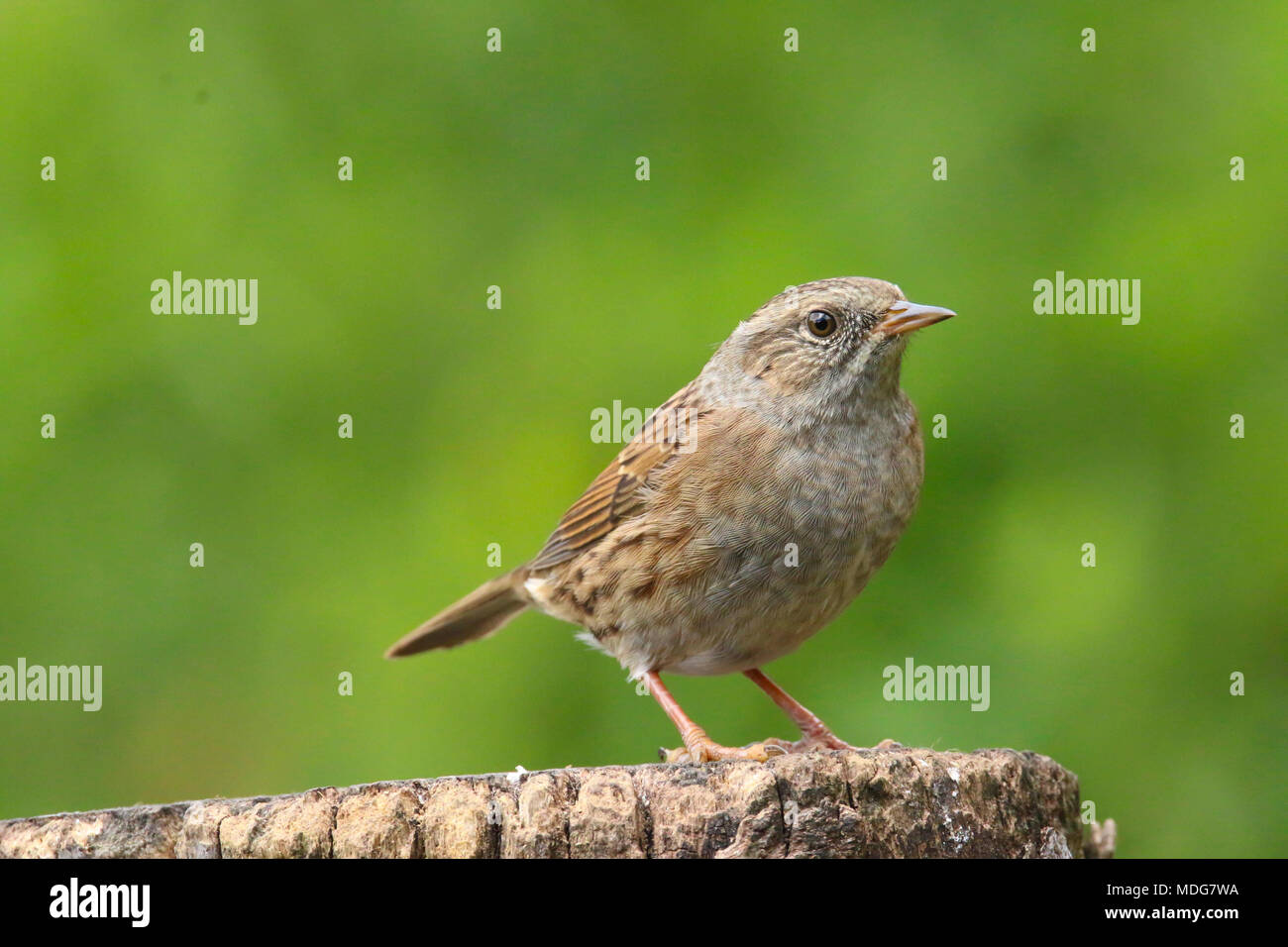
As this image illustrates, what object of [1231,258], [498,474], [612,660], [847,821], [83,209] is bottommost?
[847,821]

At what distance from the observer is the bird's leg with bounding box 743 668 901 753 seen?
5.36 metres

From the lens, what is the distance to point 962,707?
5.36 meters

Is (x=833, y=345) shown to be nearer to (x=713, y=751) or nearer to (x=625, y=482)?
(x=625, y=482)

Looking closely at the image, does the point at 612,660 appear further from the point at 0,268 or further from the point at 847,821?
the point at 0,268

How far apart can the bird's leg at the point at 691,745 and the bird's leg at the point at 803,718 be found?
1.28 ft

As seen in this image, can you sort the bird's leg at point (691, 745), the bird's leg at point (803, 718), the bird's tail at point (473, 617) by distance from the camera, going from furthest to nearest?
1. the bird's tail at point (473, 617)
2. the bird's leg at point (803, 718)
3. the bird's leg at point (691, 745)

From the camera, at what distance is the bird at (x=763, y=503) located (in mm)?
4926

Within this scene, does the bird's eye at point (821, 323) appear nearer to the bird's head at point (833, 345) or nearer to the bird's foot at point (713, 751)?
the bird's head at point (833, 345)

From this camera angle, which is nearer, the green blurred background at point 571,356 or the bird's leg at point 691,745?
the bird's leg at point 691,745

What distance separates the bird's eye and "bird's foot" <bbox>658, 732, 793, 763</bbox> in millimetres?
1481

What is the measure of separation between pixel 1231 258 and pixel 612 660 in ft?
9.44

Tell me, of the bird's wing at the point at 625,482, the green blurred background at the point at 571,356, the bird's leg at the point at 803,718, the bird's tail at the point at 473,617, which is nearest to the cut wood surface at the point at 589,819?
the bird's leg at the point at 803,718

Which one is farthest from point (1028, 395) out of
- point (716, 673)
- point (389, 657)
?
point (389, 657)

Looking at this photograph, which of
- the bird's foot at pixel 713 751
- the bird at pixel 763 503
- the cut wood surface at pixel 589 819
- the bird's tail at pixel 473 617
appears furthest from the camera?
the bird's tail at pixel 473 617
